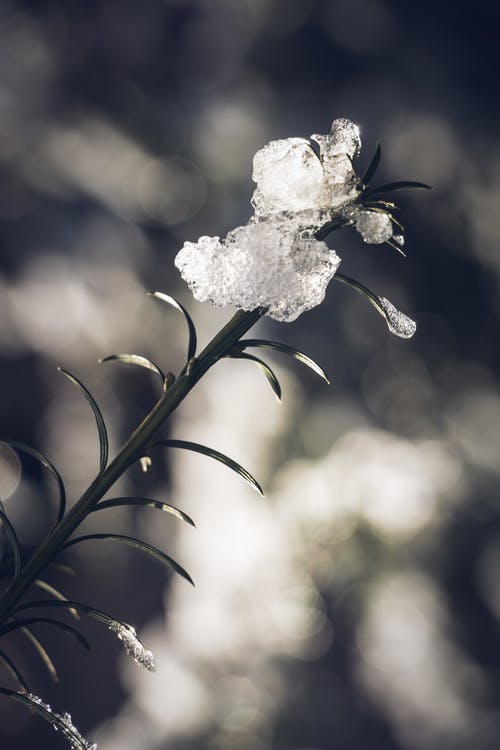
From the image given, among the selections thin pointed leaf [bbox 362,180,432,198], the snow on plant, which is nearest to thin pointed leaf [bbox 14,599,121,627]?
the snow on plant

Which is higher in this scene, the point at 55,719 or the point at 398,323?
the point at 398,323

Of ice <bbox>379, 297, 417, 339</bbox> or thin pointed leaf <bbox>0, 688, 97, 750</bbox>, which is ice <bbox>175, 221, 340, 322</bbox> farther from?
thin pointed leaf <bbox>0, 688, 97, 750</bbox>

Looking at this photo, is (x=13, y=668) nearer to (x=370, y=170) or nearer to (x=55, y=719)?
(x=55, y=719)

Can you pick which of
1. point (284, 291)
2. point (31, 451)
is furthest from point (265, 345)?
point (31, 451)

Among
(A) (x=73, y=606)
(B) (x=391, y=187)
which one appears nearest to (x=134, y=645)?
(A) (x=73, y=606)

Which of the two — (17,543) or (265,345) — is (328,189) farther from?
(17,543)

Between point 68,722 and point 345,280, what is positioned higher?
point 345,280

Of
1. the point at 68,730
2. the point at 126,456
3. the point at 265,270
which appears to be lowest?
the point at 68,730
